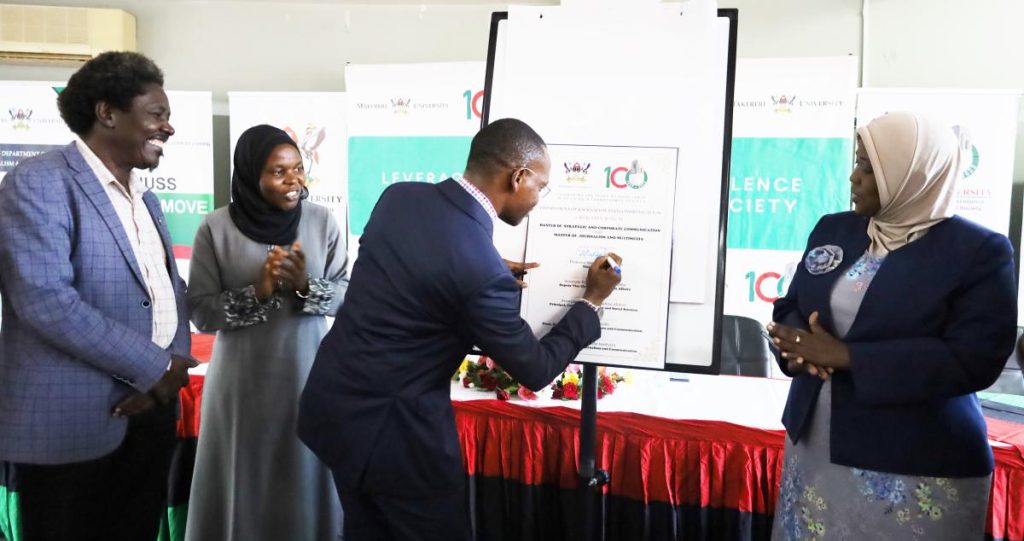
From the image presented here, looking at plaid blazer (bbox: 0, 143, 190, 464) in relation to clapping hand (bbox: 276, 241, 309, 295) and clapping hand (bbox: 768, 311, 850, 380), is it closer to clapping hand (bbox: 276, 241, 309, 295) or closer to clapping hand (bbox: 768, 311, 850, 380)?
clapping hand (bbox: 276, 241, 309, 295)

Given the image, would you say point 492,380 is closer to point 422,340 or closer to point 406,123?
point 422,340

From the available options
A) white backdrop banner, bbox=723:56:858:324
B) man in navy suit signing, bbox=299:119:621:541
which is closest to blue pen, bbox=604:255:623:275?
man in navy suit signing, bbox=299:119:621:541

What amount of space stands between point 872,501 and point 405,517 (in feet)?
3.21

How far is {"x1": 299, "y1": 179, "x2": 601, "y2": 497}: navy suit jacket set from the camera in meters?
1.36

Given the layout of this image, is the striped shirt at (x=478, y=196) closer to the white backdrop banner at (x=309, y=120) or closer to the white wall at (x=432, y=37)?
the white backdrop banner at (x=309, y=120)

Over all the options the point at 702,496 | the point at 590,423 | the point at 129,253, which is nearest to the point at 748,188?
the point at 702,496

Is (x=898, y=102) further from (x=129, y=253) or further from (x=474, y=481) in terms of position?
(x=129, y=253)

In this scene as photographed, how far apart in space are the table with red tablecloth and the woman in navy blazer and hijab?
2.26 feet

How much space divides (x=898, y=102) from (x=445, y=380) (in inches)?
144

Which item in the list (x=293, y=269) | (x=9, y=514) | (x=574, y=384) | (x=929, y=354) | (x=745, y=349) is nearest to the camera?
(x=929, y=354)

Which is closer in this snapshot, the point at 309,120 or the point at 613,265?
the point at 613,265

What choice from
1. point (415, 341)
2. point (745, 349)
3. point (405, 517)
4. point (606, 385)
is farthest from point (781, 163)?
point (405, 517)

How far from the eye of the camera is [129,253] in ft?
5.12

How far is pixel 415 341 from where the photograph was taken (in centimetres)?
141
